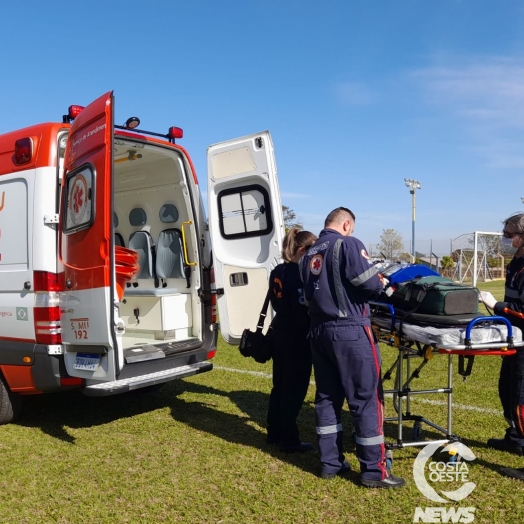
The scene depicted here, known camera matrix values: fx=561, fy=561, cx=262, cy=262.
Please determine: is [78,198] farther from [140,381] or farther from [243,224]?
[243,224]

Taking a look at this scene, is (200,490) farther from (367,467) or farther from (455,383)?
(455,383)

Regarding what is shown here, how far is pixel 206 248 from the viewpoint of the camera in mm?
5527

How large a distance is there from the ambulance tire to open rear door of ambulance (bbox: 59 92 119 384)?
33.3 inches

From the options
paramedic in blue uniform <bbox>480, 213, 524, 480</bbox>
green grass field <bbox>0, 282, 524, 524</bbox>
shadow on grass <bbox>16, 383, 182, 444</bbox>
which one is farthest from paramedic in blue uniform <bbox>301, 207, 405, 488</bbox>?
shadow on grass <bbox>16, 383, 182, 444</bbox>

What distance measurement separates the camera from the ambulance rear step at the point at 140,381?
13.7ft

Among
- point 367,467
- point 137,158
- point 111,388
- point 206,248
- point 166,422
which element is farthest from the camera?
point 137,158

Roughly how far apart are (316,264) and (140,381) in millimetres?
1775

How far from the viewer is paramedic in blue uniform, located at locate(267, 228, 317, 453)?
4.19 m

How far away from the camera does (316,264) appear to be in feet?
12.1

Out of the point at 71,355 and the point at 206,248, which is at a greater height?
the point at 206,248

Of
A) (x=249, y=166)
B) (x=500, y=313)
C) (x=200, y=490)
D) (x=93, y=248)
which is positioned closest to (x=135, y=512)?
(x=200, y=490)

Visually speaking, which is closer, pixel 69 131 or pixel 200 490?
pixel 200 490

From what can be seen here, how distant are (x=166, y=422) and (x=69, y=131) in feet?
8.62

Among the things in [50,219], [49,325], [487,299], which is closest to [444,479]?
[487,299]
